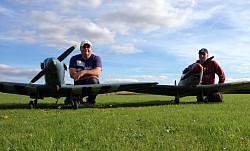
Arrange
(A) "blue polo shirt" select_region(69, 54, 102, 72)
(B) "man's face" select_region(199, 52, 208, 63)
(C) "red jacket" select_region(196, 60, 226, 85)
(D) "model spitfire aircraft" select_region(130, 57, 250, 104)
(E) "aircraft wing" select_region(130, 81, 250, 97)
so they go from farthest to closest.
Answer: (C) "red jacket" select_region(196, 60, 226, 85)
(B) "man's face" select_region(199, 52, 208, 63)
(E) "aircraft wing" select_region(130, 81, 250, 97)
(D) "model spitfire aircraft" select_region(130, 57, 250, 104)
(A) "blue polo shirt" select_region(69, 54, 102, 72)

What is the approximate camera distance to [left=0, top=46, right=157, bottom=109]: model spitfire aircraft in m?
8.02

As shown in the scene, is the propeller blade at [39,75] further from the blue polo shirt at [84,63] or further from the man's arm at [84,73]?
the blue polo shirt at [84,63]

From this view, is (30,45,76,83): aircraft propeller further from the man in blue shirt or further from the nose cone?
the nose cone

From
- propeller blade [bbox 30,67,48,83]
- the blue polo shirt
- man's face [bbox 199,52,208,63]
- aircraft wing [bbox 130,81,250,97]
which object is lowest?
aircraft wing [bbox 130,81,250,97]

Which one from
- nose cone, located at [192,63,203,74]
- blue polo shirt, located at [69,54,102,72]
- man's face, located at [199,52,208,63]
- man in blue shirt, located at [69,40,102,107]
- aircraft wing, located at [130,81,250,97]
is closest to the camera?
man in blue shirt, located at [69,40,102,107]

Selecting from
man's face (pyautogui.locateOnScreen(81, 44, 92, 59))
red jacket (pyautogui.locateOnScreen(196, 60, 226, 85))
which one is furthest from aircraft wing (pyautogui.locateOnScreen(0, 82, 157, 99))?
red jacket (pyautogui.locateOnScreen(196, 60, 226, 85))

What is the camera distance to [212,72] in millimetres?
11633

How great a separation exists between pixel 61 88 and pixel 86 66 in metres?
1.63

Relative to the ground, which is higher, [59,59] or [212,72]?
[59,59]

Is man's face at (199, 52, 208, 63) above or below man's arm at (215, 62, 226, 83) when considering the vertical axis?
above

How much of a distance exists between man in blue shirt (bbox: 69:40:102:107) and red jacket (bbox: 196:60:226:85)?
4.51m

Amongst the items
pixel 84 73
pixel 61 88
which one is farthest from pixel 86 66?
pixel 61 88

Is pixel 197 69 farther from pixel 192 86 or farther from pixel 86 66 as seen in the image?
pixel 86 66

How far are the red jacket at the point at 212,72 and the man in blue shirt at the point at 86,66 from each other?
14.8 feet
